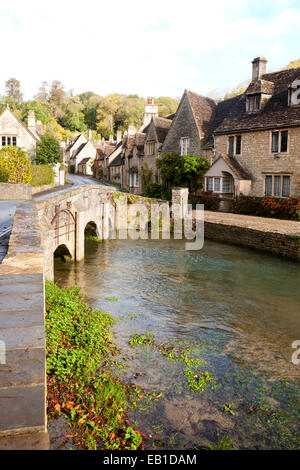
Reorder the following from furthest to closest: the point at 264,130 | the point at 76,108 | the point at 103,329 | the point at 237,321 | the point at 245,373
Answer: the point at 76,108, the point at 264,130, the point at 237,321, the point at 103,329, the point at 245,373

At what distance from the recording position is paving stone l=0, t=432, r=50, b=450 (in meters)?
2.59

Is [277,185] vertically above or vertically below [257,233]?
above

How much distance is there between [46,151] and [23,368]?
42694 mm

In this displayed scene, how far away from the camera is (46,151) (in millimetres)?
43219

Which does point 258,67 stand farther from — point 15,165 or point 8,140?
point 8,140

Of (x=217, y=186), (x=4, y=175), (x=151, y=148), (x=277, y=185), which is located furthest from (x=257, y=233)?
(x=151, y=148)

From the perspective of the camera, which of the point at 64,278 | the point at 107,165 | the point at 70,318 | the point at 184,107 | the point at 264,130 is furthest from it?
the point at 107,165

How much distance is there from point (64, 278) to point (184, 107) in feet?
87.4

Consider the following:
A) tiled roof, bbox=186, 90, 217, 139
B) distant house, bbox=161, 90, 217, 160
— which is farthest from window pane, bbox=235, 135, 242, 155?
tiled roof, bbox=186, 90, 217, 139

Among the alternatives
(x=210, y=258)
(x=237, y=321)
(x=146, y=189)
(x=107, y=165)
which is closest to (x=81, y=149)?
(x=107, y=165)

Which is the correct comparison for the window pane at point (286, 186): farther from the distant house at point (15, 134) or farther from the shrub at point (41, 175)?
the distant house at point (15, 134)

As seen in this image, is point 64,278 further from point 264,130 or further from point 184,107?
point 184,107

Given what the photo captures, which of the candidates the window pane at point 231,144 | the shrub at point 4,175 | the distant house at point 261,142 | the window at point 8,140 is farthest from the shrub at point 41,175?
the window pane at point 231,144

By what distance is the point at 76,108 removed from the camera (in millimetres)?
115188
